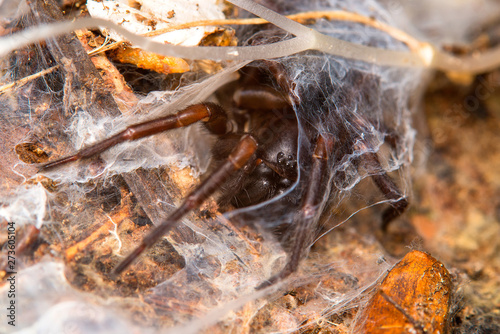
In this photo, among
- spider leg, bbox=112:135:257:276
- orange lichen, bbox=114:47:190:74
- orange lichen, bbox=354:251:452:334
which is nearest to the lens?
spider leg, bbox=112:135:257:276

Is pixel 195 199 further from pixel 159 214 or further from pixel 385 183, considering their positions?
pixel 385 183

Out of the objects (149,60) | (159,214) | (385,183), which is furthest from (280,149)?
(149,60)

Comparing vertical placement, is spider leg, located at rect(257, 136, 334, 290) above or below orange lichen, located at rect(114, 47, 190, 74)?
below

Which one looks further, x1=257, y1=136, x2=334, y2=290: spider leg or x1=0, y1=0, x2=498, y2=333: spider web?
x1=257, y1=136, x2=334, y2=290: spider leg

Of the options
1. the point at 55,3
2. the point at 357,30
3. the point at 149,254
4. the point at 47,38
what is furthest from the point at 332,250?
the point at 55,3

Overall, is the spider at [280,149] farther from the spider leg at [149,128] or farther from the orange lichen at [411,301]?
the orange lichen at [411,301]

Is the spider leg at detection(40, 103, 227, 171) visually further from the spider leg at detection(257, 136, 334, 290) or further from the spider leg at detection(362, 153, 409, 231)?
the spider leg at detection(362, 153, 409, 231)

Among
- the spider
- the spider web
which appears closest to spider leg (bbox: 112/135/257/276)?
the spider

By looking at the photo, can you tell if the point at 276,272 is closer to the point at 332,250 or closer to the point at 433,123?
the point at 332,250
